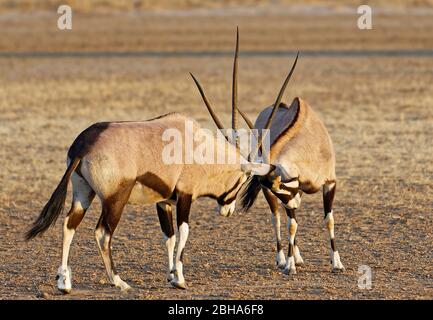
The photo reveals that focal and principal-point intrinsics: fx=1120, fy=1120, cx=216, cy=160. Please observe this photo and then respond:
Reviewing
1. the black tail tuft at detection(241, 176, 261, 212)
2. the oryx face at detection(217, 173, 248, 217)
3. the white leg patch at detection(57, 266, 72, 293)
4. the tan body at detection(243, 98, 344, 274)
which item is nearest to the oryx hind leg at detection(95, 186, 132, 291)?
the white leg patch at detection(57, 266, 72, 293)

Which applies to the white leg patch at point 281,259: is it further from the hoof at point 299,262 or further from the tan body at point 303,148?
the tan body at point 303,148

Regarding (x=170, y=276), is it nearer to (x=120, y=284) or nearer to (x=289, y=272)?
(x=120, y=284)

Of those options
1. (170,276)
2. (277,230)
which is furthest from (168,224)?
(277,230)

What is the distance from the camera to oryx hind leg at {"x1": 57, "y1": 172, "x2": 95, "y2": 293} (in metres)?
7.77

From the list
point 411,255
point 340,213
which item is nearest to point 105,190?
point 411,255

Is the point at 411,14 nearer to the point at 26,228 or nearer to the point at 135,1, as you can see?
the point at 135,1

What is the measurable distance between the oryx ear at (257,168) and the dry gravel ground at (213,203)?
2.65 feet

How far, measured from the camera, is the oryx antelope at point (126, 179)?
771 cm

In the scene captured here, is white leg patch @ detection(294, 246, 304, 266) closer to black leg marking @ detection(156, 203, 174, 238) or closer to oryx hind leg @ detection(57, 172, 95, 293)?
black leg marking @ detection(156, 203, 174, 238)

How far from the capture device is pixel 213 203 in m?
11.9

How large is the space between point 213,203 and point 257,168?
367cm

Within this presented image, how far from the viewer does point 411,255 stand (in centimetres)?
914

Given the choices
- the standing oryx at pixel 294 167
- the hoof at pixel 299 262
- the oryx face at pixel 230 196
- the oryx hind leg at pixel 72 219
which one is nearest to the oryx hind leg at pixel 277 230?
the standing oryx at pixel 294 167
